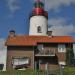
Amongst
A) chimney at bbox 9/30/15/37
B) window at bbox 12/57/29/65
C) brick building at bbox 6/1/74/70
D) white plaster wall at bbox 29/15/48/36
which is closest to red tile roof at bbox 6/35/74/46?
brick building at bbox 6/1/74/70

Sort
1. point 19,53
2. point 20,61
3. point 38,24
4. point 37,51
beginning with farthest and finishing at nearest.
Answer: point 38,24 → point 37,51 → point 19,53 → point 20,61

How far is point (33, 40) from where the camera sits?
55156 mm

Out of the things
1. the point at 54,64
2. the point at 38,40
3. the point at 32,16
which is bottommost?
the point at 54,64

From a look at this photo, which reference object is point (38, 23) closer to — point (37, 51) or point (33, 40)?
point (33, 40)

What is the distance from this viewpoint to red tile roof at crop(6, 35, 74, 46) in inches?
2110

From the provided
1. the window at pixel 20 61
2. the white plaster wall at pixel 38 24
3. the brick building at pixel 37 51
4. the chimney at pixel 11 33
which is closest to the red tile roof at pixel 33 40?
the brick building at pixel 37 51

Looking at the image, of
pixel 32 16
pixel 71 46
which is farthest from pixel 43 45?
pixel 32 16

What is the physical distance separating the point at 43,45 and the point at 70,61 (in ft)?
17.4

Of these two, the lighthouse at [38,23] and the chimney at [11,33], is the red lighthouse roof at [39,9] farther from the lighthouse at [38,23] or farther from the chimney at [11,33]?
the chimney at [11,33]

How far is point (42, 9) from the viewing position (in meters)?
62.7

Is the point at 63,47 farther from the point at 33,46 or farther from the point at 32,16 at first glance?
the point at 32,16

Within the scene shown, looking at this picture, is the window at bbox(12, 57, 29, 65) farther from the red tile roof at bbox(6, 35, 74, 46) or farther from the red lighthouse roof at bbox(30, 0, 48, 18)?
the red lighthouse roof at bbox(30, 0, 48, 18)

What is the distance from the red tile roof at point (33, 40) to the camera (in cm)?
5359

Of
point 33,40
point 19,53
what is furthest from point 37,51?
point 19,53
